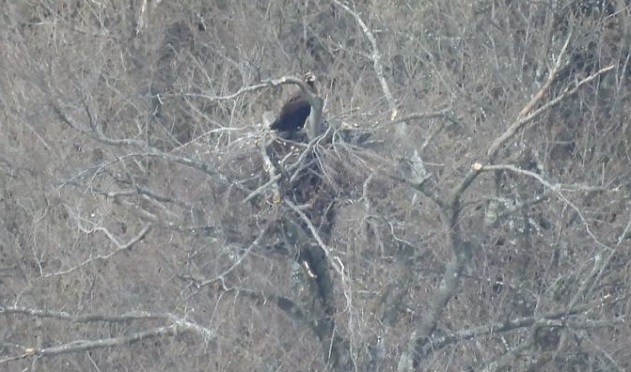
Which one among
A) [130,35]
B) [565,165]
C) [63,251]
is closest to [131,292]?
[63,251]

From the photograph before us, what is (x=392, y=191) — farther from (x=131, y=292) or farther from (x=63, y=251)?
(x=63, y=251)

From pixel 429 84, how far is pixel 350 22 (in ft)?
7.41

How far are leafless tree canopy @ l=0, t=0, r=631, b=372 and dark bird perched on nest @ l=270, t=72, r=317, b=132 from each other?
129mm

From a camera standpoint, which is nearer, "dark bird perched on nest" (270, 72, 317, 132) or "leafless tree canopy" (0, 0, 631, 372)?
"dark bird perched on nest" (270, 72, 317, 132)

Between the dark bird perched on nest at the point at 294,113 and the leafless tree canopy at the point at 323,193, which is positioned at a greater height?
the dark bird perched on nest at the point at 294,113

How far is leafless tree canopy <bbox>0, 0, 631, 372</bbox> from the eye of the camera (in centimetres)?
976

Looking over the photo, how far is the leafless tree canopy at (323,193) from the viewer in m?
9.76

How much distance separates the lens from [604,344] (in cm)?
1173

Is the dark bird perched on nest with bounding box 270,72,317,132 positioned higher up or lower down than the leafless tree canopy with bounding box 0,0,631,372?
higher up

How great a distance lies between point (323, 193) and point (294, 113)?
455mm

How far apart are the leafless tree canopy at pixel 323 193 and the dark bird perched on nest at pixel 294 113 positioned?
0.13 m

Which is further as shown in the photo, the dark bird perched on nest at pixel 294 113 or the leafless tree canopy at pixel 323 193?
the leafless tree canopy at pixel 323 193

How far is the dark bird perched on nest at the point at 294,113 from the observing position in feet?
31.7

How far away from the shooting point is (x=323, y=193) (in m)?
9.67
